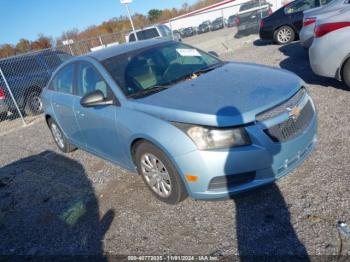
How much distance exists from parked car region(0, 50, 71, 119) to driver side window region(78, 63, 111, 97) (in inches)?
250

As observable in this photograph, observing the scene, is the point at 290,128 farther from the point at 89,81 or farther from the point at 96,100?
the point at 89,81

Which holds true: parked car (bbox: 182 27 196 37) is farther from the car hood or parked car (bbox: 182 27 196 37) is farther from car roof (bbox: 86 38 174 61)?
the car hood

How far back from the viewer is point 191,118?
9.52ft

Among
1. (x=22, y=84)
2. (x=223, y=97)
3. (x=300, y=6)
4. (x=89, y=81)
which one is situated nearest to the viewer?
(x=223, y=97)

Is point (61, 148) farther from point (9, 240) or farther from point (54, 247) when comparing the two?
point (54, 247)

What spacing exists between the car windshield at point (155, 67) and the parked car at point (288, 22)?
27.4ft

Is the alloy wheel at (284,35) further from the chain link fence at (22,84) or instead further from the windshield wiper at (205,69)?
the windshield wiper at (205,69)

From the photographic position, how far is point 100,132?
4.07 meters

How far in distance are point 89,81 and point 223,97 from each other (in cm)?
197

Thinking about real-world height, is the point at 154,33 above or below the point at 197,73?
above

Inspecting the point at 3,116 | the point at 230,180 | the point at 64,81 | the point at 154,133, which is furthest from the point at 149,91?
the point at 3,116

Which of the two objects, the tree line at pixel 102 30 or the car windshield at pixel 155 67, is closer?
the car windshield at pixel 155 67

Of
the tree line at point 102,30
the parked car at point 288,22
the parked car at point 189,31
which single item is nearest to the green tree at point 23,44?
the tree line at point 102,30

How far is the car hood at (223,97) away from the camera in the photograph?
2.85 metres
